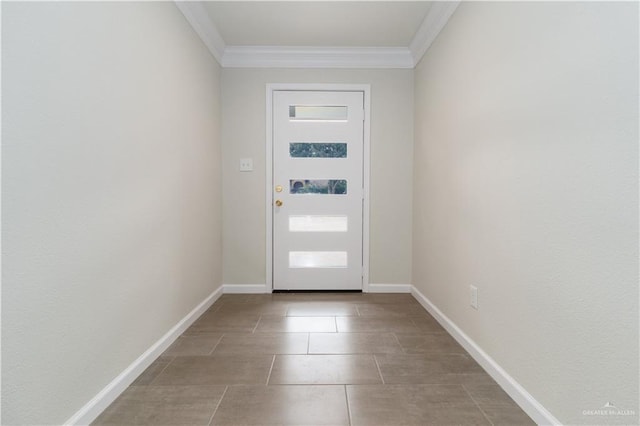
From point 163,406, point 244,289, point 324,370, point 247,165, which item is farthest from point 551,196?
point 244,289

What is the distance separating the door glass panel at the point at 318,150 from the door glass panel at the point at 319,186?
250mm

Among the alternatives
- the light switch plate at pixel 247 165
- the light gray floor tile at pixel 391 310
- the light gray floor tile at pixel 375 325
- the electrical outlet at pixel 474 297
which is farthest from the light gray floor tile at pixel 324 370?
the light switch plate at pixel 247 165

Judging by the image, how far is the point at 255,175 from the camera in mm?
3318

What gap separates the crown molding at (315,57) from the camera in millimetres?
3178

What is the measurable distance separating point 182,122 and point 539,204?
2179 millimetres

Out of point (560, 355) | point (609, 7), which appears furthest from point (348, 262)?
point (609, 7)

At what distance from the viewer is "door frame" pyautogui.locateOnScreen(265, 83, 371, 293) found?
10.8 feet

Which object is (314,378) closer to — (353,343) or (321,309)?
(353,343)

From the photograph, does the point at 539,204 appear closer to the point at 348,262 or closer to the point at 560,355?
the point at 560,355

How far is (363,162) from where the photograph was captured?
3.33 metres

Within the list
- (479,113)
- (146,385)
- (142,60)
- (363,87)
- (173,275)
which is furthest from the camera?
(363,87)

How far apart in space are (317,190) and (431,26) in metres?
1.71

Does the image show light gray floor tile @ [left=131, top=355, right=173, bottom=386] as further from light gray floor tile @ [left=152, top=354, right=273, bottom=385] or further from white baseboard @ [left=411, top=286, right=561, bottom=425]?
white baseboard @ [left=411, top=286, right=561, bottom=425]

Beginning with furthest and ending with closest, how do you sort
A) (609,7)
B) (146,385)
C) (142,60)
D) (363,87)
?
(363,87)
(142,60)
(146,385)
(609,7)
